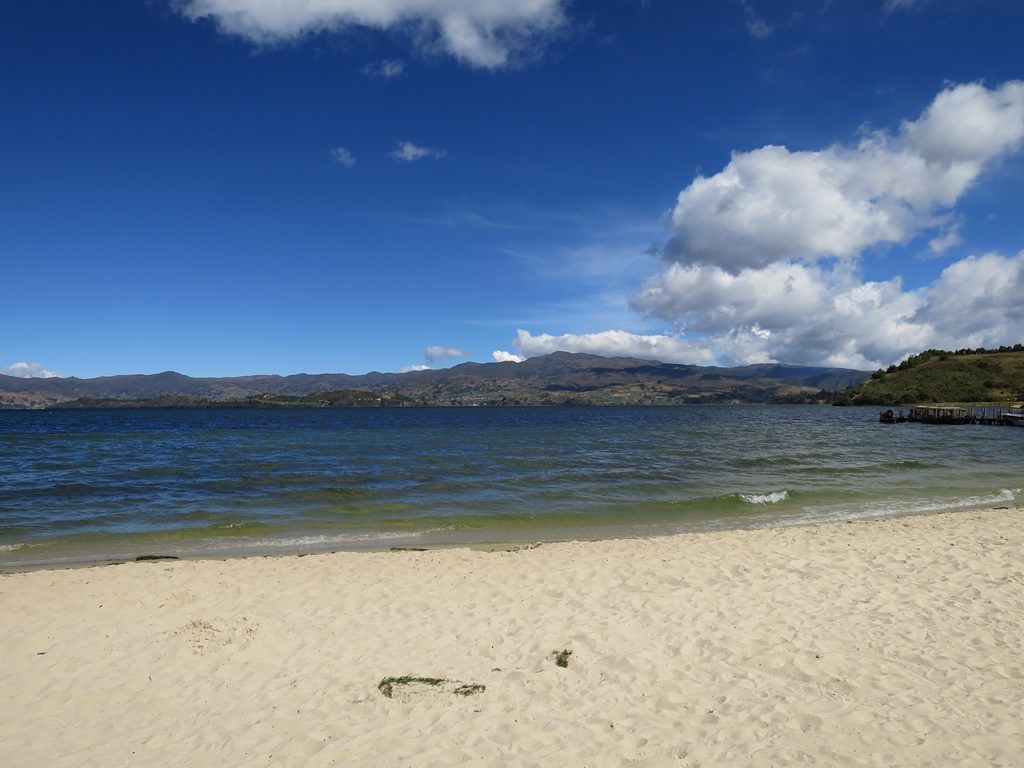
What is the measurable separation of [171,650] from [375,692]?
150 inches

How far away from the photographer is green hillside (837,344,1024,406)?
135400 mm

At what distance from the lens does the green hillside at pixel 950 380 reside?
135 m

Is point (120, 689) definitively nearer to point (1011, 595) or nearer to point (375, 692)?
point (375, 692)

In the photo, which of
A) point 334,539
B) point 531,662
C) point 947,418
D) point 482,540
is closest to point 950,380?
point 947,418

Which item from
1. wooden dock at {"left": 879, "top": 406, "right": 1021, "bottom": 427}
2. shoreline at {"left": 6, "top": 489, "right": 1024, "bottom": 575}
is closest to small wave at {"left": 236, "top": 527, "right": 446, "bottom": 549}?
shoreline at {"left": 6, "top": 489, "right": 1024, "bottom": 575}

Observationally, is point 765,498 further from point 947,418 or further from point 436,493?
point 947,418

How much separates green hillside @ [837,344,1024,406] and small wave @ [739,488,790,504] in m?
136

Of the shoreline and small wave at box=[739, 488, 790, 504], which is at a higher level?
small wave at box=[739, 488, 790, 504]

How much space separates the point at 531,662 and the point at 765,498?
58.4 ft

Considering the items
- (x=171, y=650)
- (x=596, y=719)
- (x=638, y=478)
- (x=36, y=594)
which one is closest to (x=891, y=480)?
(x=638, y=478)

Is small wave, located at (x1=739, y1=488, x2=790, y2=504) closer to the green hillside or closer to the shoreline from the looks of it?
the shoreline

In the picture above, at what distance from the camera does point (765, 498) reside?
75.2ft

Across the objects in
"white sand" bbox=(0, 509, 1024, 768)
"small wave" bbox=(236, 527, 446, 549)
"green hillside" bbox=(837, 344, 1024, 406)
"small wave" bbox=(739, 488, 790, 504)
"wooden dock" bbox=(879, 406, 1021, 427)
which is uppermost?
"green hillside" bbox=(837, 344, 1024, 406)

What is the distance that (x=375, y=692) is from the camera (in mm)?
7320
